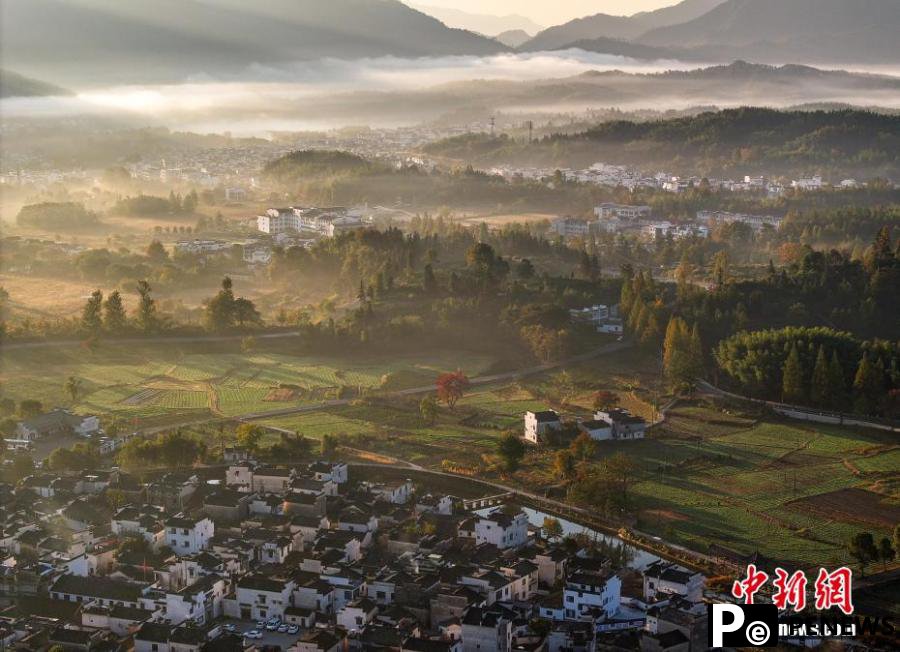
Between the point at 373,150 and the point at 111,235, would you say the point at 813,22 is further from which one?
the point at 111,235

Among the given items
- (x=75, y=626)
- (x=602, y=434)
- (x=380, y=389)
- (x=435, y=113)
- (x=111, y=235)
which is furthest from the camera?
(x=435, y=113)

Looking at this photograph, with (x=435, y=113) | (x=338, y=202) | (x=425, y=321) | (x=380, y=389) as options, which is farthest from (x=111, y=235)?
(x=435, y=113)

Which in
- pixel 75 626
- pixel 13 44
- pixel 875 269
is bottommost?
pixel 75 626

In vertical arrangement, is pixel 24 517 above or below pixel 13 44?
below

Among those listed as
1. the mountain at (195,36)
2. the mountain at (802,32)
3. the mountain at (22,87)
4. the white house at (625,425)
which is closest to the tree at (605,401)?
the white house at (625,425)

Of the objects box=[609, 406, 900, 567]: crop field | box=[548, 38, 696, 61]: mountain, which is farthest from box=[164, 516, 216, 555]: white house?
box=[548, 38, 696, 61]: mountain

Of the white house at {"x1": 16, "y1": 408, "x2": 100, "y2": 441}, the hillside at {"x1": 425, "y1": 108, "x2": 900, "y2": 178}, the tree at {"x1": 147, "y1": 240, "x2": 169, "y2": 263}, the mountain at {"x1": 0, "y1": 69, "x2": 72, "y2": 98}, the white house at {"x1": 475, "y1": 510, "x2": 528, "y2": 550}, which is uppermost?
the mountain at {"x1": 0, "y1": 69, "x2": 72, "y2": 98}

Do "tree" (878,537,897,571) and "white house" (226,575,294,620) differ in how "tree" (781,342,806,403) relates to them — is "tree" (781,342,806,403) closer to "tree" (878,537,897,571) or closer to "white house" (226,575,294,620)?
"tree" (878,537,897,571)
